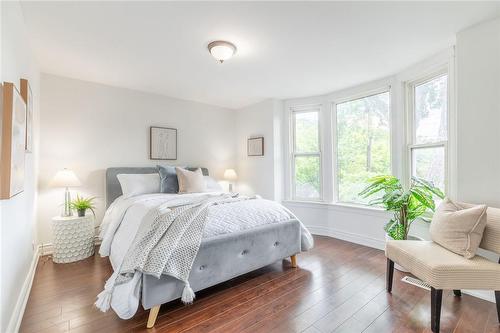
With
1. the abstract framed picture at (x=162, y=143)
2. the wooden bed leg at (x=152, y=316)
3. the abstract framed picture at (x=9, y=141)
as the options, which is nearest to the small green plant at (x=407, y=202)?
the wooden bed leg at (x=152, y=316)

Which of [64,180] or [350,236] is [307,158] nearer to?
[350,236]

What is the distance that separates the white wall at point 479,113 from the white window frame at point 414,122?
0.90 ft

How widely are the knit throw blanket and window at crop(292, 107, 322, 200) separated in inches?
102

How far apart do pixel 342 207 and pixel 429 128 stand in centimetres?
158

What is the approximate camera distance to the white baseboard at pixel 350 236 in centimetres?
327

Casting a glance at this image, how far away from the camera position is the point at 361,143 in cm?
358

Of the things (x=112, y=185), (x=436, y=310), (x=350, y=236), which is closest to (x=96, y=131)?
(x=112, y=185)

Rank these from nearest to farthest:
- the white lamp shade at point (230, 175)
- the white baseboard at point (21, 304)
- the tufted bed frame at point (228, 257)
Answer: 1. the white baseboard at point (21, 304)
2. the tufted bed frame at point (228, 257)
3. the white lamp shade at point (230, 175)

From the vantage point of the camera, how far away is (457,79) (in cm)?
222

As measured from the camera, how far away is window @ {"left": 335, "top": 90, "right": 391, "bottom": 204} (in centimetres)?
334

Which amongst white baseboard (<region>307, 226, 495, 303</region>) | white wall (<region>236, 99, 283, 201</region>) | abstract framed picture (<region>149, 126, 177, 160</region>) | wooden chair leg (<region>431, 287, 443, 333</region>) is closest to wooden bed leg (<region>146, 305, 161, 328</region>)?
wooden chair leg (<region>431, 287, 443, 333</region>)

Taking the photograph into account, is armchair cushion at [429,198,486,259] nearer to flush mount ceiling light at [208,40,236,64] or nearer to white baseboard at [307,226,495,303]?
white baseboard at [307,226,495,303]

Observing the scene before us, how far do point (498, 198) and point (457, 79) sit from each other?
3.70ft

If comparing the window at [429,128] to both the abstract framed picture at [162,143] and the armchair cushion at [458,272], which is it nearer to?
the armchair cushion at [458,272]
